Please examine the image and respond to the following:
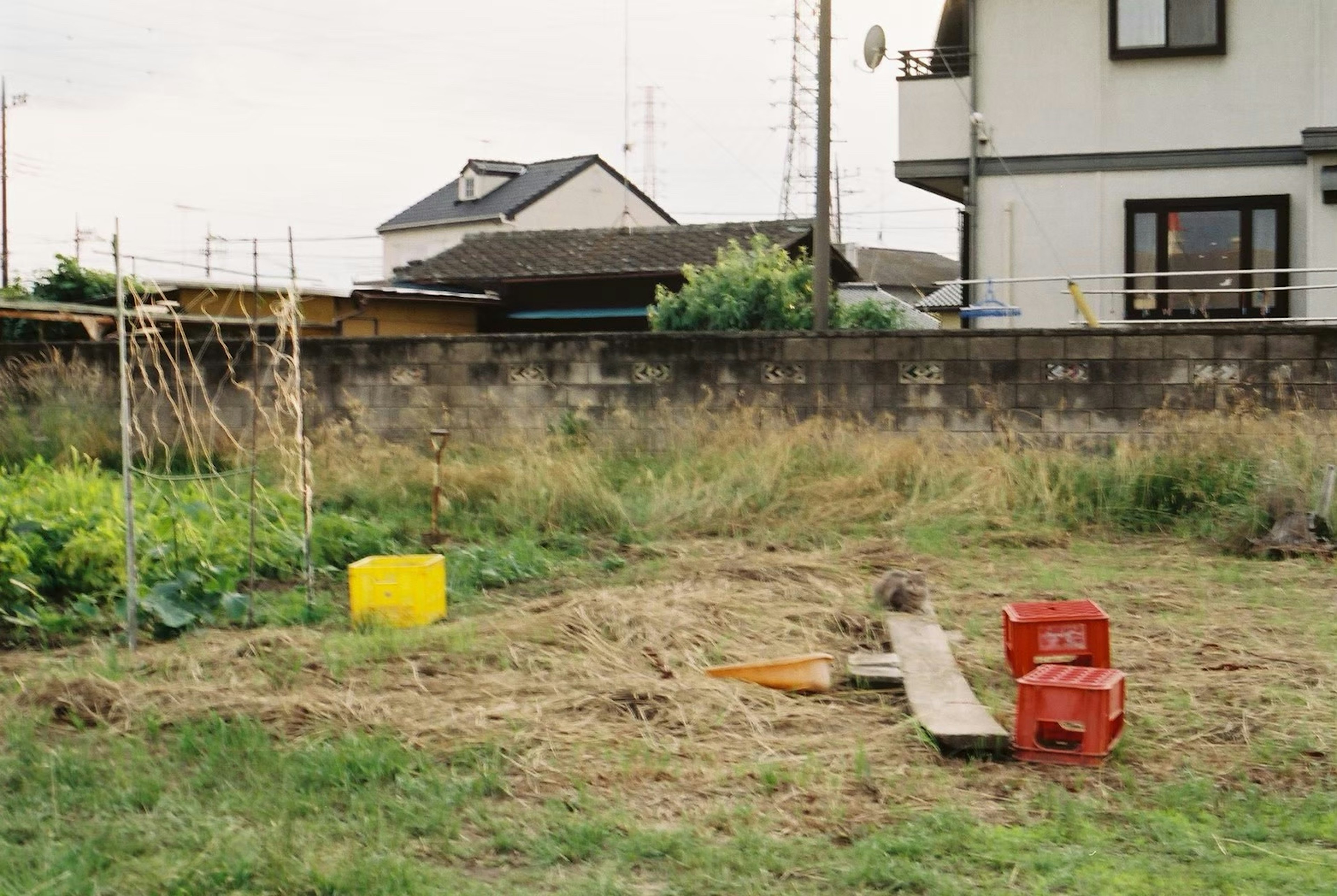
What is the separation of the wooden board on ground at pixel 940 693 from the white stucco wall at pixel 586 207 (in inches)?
1168

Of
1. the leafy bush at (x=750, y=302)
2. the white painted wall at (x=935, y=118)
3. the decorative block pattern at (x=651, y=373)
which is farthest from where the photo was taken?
the leafy bush at (x=750, y=302)

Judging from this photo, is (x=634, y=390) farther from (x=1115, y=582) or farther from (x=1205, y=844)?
(x=1205, y=844)

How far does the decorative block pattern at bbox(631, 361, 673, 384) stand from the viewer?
10508 mm

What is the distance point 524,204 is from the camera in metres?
34.2

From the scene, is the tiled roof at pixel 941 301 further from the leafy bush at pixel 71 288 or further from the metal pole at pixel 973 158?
the leafy bush at pixel 71 288

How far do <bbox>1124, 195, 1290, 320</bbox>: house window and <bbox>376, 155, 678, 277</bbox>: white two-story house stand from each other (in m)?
21.0

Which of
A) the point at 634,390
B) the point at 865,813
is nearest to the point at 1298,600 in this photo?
the point at 865,813

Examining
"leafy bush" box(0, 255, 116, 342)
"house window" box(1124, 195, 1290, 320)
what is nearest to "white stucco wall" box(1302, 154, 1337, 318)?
"house window" box(1124, 195, 1290, 320)

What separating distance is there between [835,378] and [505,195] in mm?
27317

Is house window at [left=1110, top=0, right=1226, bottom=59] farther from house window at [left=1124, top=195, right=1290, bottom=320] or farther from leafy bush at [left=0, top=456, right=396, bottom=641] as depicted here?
leafy bush at [left=0, top=456, right=396, bottom=641]

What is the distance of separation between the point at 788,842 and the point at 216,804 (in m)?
1.48

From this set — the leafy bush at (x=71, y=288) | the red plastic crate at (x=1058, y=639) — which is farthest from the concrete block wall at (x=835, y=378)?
the leafy bush at (x=71, y=288)

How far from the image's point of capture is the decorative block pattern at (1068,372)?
9.60 meters

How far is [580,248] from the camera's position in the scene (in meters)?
22.5
